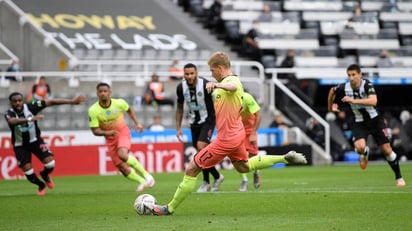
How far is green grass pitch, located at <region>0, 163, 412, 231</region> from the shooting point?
12.0 m

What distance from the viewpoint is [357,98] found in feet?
60.7

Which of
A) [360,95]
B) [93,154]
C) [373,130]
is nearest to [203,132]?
[360,95]

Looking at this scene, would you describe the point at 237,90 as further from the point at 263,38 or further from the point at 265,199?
the point at 263,38

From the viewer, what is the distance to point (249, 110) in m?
Answer: 18.6

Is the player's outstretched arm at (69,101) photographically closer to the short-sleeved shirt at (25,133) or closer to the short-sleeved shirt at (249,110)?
the short-sleeved shirt at (25,133)

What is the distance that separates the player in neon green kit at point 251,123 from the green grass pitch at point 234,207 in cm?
34

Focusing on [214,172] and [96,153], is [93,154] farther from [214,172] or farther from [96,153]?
[214,172]

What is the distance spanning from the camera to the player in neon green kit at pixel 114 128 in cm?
1930

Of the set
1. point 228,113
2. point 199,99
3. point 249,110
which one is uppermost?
point 228,113

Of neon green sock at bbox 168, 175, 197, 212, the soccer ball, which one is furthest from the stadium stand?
neon green sock at bbox 168, 175, 197, 212

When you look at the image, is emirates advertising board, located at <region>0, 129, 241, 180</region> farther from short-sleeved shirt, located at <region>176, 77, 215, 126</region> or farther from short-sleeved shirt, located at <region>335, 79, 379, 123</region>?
short-sleeved shirt, located at <region>335, 79, 379, 123</region>

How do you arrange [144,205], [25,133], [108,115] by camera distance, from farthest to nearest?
[25,133], [108,115], [144,205]

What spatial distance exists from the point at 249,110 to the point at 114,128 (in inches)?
112

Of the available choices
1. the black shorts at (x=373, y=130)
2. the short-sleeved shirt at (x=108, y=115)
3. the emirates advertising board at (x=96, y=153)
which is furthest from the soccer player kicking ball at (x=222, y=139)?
the emirates advertising board at (x=96, y=153)
